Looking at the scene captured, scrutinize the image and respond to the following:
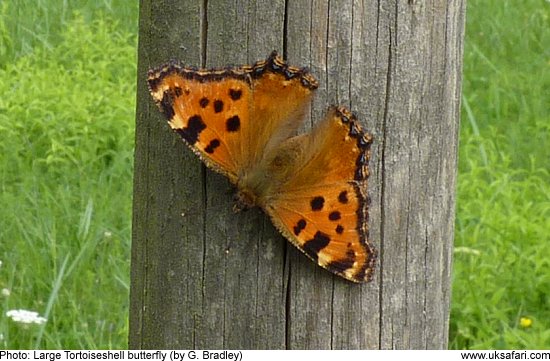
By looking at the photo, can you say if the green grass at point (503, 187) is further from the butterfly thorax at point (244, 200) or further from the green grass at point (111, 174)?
the butterfly thorax at point (244, 200)

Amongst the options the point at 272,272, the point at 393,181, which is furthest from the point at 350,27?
the point at 272,272

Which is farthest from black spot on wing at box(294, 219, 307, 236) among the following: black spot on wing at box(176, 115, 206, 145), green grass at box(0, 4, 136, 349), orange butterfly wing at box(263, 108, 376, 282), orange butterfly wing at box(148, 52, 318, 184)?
green grass at box(0, 4, 136, 349)

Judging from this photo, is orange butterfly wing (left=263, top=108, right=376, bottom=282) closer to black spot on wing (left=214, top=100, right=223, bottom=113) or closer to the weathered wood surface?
the weathered wood surface

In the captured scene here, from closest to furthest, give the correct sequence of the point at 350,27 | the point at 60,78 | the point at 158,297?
the point at 350,27
the point at 158,297
the point at 60,78

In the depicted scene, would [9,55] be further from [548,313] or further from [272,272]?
[272,272]

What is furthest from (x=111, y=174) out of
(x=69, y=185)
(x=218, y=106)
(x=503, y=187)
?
(x=218, y=106)

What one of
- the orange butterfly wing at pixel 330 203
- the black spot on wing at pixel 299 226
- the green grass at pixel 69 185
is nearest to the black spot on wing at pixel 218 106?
the orange butterfly wing at pixel 330 203
